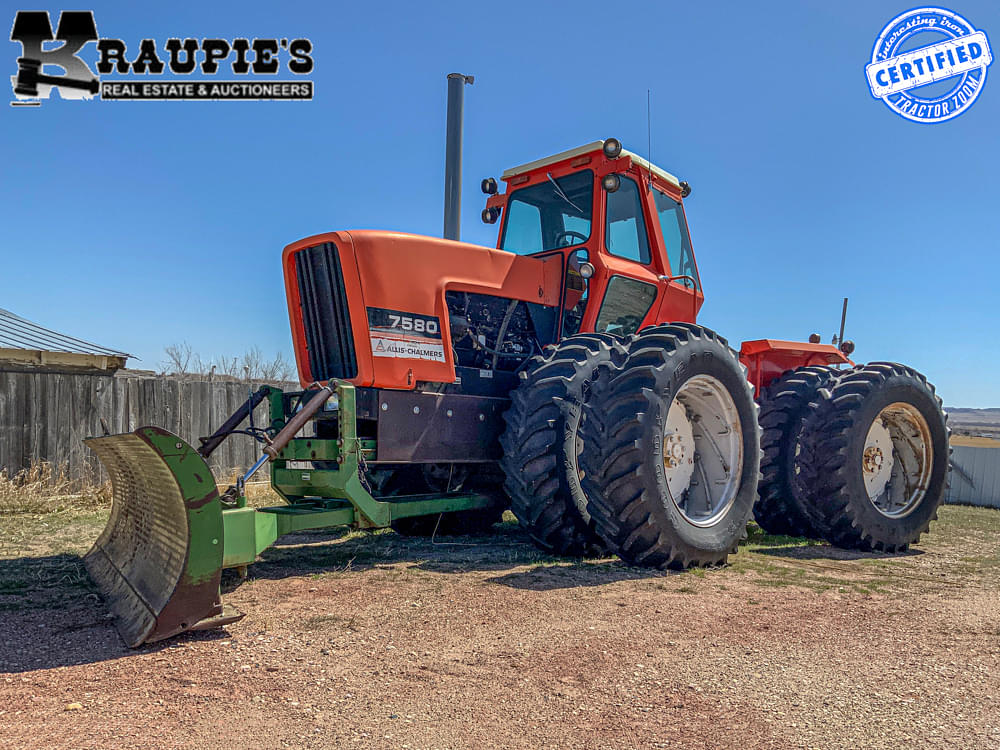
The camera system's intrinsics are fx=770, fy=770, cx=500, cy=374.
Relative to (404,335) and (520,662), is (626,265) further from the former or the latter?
(520,662)

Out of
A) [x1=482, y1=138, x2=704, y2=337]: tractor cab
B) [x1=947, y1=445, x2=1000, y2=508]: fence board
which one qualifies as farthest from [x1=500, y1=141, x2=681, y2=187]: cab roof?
[x1=947, y1=445, x2=1000, y2=508]: fence board

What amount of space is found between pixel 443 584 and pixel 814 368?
459 cm

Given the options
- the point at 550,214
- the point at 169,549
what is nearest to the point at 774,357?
the point at 550,214

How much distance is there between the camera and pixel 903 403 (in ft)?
23.8

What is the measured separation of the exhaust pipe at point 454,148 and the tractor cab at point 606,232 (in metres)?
4.45

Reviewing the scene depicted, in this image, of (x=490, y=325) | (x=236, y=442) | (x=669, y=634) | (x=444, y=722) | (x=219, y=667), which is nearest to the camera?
(x=444, y=722)

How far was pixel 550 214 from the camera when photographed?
23.1 ft

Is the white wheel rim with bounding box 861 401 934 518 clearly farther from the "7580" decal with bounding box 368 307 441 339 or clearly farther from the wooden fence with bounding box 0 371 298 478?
the wooden fence with bounding box 0 371 298 478

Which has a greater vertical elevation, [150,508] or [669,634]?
[150,508]

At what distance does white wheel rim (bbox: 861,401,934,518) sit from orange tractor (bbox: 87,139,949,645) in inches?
0.9

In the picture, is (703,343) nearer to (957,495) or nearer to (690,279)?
(690,279)

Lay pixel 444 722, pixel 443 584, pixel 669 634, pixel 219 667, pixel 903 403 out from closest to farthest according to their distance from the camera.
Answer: pixel 444 722, pixel 219 667, pixel 669 634, pixel 443 584, pixel 903 403

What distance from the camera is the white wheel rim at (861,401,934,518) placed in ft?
23.5

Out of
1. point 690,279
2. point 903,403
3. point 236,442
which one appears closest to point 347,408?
point 690,279
